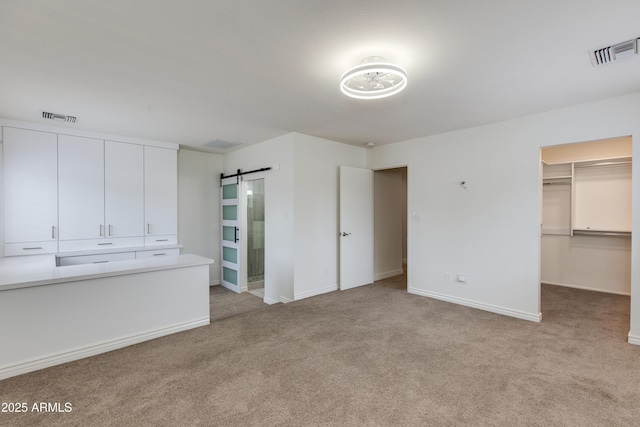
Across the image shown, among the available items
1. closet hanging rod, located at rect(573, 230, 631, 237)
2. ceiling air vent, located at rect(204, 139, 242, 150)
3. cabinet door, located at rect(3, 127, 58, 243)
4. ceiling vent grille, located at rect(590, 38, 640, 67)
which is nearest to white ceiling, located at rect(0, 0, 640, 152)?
ceiling vent grille, located at rect(590, 38, 640, 67)

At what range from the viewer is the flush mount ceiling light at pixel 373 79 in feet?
7.25

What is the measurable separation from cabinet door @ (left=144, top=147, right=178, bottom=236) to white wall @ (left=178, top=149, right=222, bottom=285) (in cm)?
48

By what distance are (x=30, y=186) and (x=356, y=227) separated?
4.56 metres

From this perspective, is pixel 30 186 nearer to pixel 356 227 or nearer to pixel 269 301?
pixel 269 301

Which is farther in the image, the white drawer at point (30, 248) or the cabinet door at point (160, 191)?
the cabinet door at point (160, 191)

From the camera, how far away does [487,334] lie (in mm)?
3160

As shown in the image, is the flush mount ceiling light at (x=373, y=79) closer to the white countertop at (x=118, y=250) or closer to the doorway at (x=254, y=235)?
the doorway at (x=254, y=235)

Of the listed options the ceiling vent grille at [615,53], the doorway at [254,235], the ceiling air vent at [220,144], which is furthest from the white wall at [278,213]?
the ceiling vent grille at [615,53]

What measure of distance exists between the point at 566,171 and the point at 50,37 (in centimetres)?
678

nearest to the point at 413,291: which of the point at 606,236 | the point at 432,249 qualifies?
the point at 432,249

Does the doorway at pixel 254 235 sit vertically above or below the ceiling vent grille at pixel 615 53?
below

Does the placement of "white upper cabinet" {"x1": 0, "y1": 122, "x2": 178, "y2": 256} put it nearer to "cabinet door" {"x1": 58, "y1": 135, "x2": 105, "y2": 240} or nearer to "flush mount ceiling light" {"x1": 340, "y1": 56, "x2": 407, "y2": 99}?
"cabinet door" {"x1": 58, "y1": 135, "x2": 105, "y2": 240}

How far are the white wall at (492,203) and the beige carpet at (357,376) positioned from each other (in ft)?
1.79

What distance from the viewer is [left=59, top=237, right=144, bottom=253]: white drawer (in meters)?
4.07
